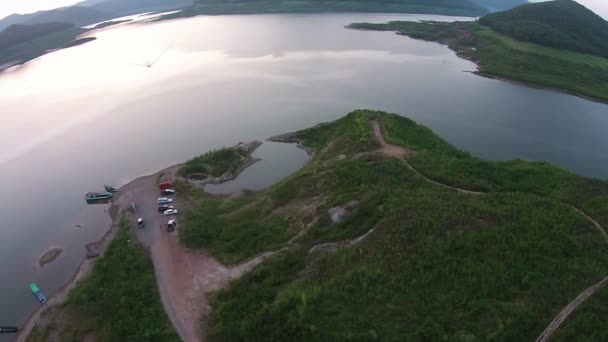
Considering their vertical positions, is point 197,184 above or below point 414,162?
below

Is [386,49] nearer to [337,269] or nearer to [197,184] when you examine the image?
[197,184]

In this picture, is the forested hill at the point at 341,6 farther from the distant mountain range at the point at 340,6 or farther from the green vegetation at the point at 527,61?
the green vegetation at the point at 527,61

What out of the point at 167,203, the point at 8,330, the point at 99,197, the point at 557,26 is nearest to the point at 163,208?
the point at 167,203

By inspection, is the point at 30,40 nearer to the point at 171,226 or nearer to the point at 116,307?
the point at 171,226

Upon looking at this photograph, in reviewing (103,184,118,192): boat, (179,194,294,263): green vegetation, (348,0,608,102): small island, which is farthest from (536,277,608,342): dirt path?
(348,0,608,102): small island

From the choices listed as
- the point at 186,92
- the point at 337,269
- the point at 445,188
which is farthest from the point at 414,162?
the point at 186,92
